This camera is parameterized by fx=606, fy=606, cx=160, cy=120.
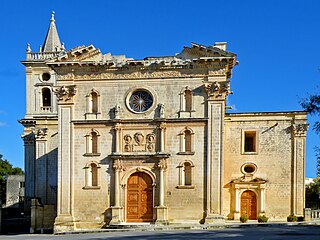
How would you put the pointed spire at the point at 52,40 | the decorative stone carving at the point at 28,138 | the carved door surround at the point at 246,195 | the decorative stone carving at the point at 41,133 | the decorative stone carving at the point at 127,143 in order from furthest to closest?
1. the pointed spire at the point at 52,40
2. the decorative stone carving at the point at 28,138
3. the decorative stone carving at the point at 41,133
4. the carved door surround at the point at 246,195
5. the decorative stone carving at the point at 127,143

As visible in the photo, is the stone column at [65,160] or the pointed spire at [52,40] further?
the pointed spire at [52,40]

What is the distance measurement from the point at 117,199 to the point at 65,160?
15.2 ft

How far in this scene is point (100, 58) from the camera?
4353 cm

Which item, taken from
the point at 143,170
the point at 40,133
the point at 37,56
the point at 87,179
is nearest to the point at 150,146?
the point at 143,170

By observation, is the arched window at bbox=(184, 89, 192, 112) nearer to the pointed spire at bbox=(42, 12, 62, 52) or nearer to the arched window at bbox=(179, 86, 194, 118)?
the arched window at bbox=(179, 86, 194, 118)

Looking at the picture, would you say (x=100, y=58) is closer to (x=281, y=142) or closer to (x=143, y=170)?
(x=143, y=170)

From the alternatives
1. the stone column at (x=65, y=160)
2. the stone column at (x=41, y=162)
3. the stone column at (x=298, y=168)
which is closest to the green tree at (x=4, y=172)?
the stone column at (x=41, y=162)

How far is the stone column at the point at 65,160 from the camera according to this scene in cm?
4222

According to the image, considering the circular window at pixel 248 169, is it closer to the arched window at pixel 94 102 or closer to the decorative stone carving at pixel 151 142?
the decorative stone carving at pixel 151 142

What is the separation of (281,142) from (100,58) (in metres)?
14.3

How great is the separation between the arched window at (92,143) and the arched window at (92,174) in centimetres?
78

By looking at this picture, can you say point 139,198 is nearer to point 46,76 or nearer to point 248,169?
point 248,169

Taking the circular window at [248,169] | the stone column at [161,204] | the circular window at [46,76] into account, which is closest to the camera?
the stone column at [161,204]

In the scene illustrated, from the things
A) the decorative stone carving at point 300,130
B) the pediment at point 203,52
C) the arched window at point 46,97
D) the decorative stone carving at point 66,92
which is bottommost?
the decorative stone carving at point 300,130
